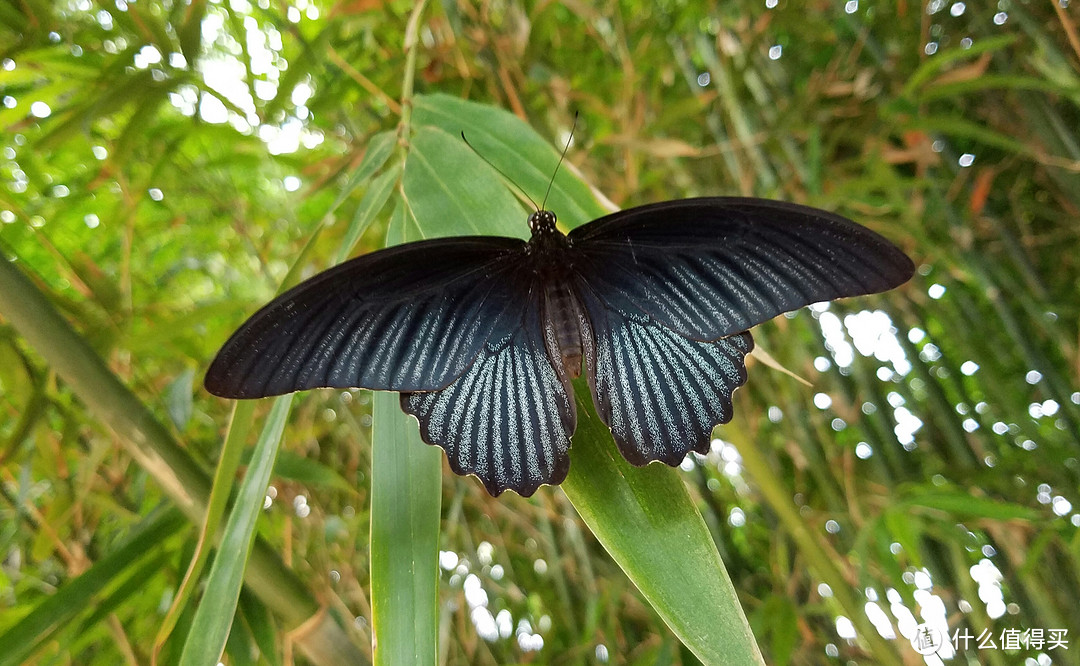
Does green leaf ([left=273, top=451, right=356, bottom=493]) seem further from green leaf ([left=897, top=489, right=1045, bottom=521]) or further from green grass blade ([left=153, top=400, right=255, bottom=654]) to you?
green leaf ([left=897, top=489, right=1045, bottom=521])

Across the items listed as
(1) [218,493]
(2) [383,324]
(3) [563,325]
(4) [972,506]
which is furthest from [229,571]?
(4) [972,506]

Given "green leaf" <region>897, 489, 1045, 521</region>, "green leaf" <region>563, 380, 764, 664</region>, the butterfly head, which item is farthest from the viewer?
"green leaf" <region>897, 489, 1045, 521</region>

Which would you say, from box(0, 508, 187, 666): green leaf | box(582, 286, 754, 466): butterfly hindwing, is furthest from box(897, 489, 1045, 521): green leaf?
box(0, 508, 187, 666): green leaf

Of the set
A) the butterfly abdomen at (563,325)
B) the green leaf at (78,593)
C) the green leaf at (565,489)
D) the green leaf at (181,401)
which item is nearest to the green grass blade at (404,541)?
the green leaf at (565,489)

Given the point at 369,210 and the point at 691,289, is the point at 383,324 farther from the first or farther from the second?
the point at 691,289

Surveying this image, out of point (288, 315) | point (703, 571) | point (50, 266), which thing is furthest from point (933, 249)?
point (50, 266)

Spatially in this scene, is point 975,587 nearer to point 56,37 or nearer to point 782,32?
point 782,32

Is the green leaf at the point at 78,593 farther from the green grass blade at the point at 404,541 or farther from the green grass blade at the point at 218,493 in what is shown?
the green grass blade at the point at 404,541
